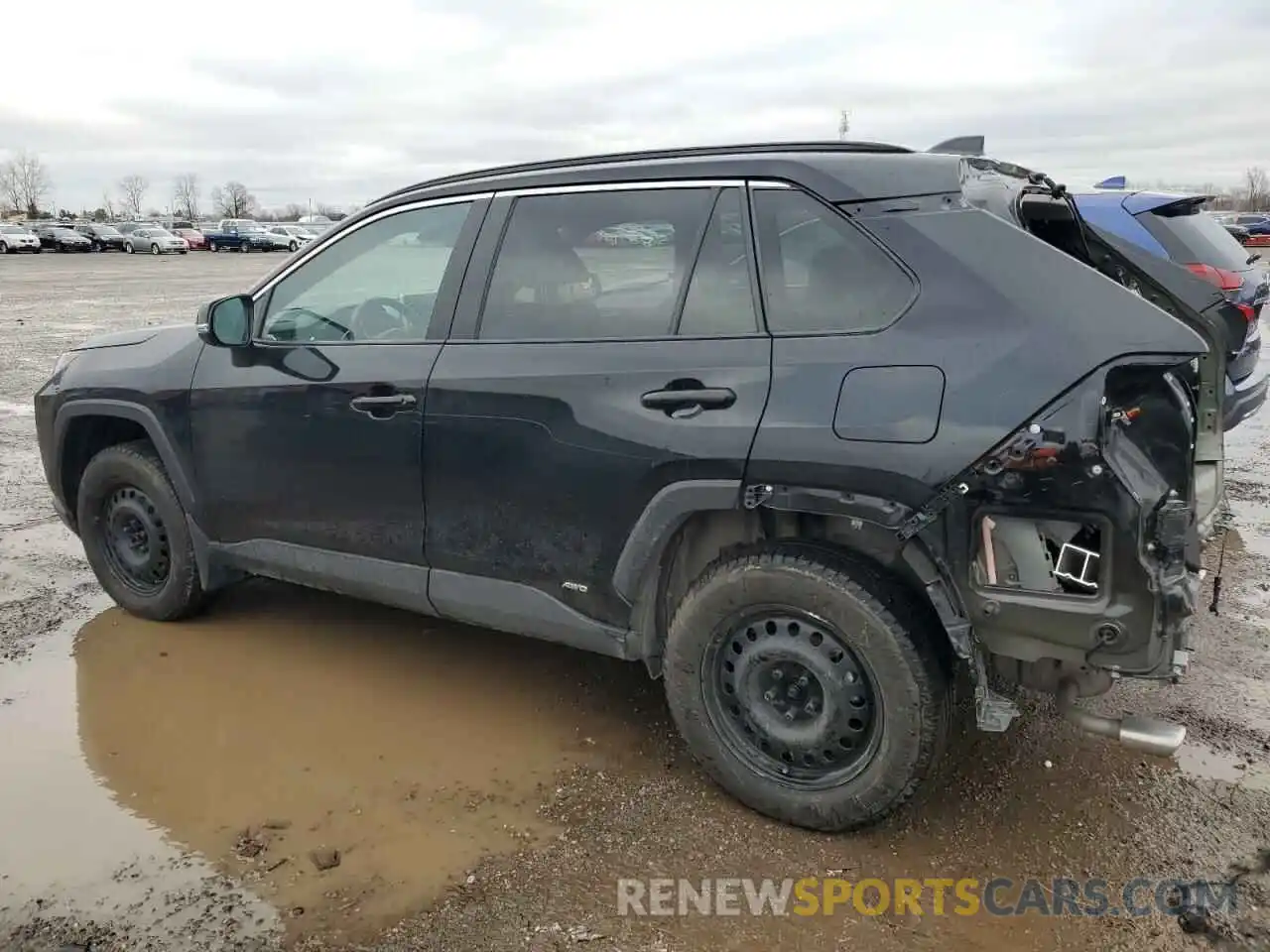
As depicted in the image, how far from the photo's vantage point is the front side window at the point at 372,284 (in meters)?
3.69

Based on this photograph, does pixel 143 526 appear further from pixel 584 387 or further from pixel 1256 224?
pixel 1256 224

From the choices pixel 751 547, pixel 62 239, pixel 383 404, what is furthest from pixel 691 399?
pixel 62 239

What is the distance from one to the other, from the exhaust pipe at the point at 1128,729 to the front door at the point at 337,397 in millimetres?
2182

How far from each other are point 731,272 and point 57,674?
127 inches

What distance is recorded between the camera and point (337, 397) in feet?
12.2

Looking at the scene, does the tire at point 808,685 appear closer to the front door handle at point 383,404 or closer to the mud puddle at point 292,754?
the mud puddle at point 292,754

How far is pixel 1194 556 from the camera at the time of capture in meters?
2.90

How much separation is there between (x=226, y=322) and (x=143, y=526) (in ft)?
3.92

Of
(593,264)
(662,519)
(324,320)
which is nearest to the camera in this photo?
(662,519)

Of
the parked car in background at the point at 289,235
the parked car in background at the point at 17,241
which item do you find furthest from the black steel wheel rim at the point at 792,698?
the parked car in background at the point at 17,241

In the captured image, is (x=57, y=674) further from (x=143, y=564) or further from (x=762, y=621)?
(x=762, y=621)

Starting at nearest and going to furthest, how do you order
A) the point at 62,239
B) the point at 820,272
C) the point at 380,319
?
the point at 820,272 < the point at 380,319 < the point at 62,239

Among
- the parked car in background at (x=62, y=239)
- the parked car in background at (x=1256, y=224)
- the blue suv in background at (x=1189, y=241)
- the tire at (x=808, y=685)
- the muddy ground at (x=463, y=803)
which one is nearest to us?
the muddy ground at (x=463, y=803)

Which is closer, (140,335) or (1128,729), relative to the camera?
(1128,729)
